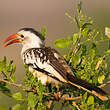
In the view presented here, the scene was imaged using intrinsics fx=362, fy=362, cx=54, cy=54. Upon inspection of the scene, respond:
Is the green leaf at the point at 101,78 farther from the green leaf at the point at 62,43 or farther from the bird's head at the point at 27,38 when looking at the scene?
the bird's head at the point at 27,38

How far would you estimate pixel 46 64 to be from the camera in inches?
155

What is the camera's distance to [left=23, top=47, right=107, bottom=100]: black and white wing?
3.23 meters

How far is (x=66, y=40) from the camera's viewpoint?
3.27 meters

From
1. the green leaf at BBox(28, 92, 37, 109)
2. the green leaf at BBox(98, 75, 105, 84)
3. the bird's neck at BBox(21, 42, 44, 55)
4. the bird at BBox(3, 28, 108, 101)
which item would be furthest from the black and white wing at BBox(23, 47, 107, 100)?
the green leaf at BBox(28, 92, 37, 109)

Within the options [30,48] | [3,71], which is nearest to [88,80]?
[3,71]

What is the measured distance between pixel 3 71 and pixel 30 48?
4.84ft

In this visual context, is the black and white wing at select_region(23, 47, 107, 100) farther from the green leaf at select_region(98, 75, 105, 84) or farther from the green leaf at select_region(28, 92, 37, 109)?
the green leaf at select_region(28, 92, 37, 109)

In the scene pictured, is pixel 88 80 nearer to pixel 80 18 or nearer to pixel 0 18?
pixel 80 18

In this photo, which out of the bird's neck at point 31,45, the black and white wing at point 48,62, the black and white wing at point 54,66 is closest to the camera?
the black and white wing at point 54,66

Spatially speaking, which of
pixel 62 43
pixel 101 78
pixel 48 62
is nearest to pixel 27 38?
pixel 48 62

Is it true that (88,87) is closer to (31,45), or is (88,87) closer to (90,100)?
(90,100)

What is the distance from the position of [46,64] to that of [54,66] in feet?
0.46

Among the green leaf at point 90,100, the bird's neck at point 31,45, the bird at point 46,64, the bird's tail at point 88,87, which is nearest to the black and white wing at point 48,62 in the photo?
the bird at point 46,64

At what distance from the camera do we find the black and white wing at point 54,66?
323 cm
